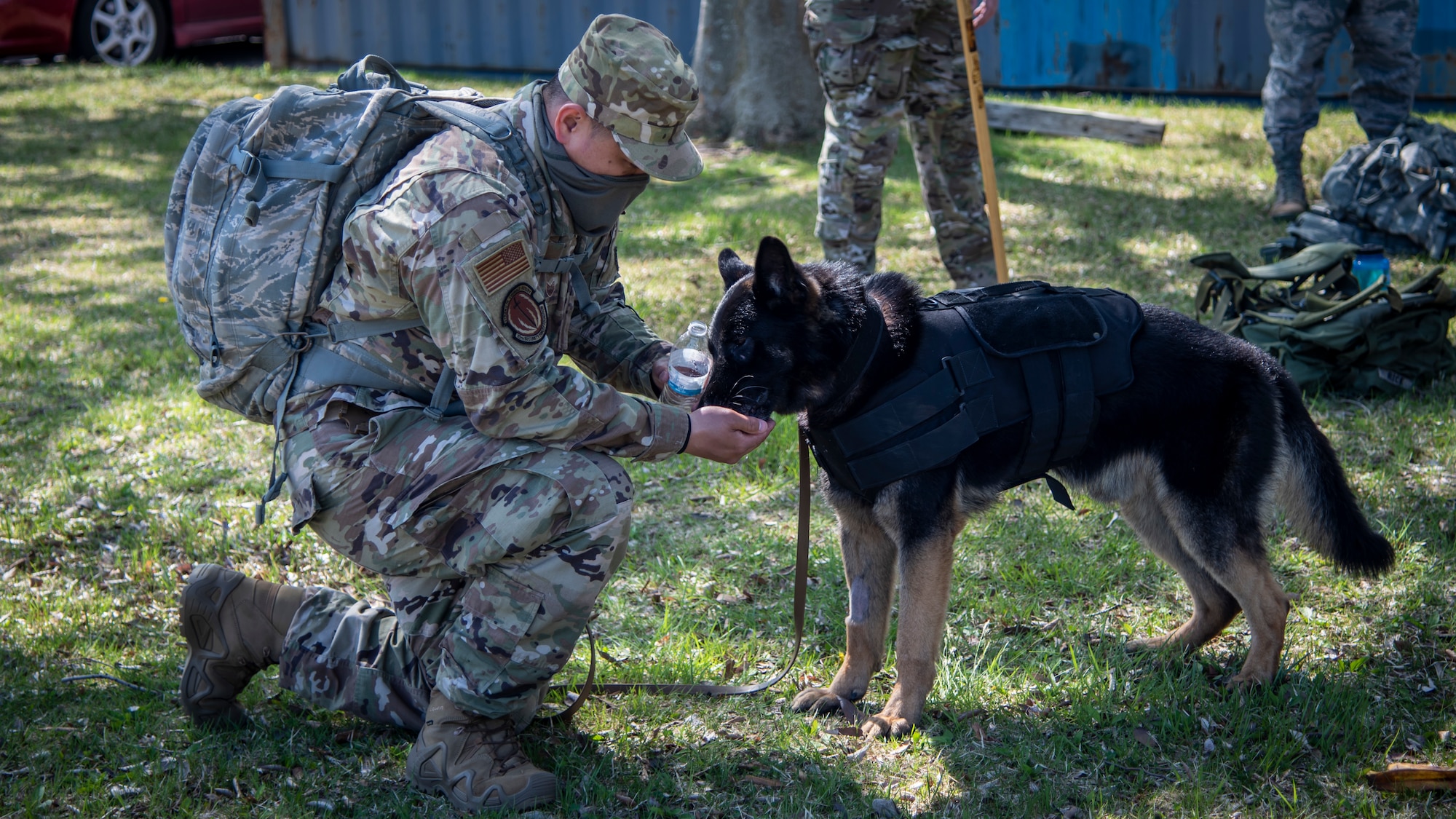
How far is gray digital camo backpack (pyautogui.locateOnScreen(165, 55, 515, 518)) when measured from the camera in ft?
8.39

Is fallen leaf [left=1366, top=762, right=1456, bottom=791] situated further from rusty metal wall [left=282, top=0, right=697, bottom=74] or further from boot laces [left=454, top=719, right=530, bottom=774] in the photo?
rusty metal wall [left=282, top=0, right=697, bottom=74]

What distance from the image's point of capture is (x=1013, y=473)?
116 inches

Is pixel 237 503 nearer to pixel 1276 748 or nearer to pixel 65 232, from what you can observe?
pixel 1276 748

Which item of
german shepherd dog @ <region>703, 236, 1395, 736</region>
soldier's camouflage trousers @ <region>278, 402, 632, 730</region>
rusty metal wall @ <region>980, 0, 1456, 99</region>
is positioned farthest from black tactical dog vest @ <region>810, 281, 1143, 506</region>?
rusty metal wall @ <region>980, 0, 1456, 99</region>

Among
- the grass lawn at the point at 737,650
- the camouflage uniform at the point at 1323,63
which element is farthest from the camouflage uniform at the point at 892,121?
the camouflage uniform at the point at 1323,63

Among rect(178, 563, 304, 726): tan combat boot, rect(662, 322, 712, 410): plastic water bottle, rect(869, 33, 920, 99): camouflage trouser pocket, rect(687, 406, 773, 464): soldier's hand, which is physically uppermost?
rect(869, 33, 920, 99): camouflage trouser pocket

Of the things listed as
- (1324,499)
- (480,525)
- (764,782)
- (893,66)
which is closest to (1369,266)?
(893,66)

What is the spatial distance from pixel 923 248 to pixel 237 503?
467cm

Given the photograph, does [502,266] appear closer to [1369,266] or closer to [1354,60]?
[1369,266]

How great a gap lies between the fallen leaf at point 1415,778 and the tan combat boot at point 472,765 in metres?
2.04

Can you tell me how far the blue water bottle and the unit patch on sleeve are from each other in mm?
4764

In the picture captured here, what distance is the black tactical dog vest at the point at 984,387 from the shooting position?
2789 millimetres

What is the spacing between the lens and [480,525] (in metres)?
2.55

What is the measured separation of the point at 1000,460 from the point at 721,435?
0.80m
